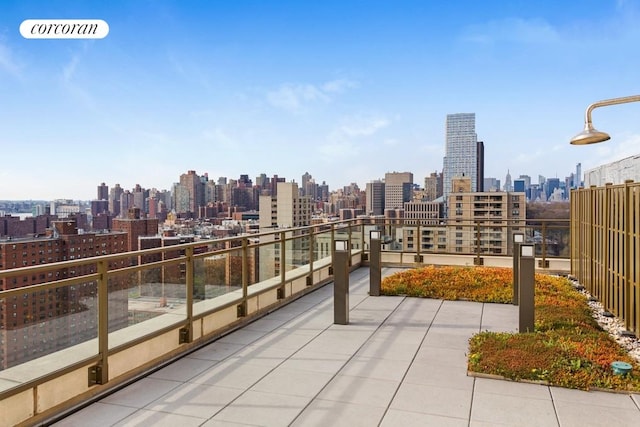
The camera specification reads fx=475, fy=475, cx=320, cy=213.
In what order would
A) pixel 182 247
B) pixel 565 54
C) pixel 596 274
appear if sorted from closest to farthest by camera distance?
pixel 182 247, pixel 596 274, pixel 565 54

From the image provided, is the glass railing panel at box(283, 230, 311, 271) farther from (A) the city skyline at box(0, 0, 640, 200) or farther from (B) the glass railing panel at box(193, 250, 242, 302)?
(A) the city skyline at box(0, 0, 640, 200)

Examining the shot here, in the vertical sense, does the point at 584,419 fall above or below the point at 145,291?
below

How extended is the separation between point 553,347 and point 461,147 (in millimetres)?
102002

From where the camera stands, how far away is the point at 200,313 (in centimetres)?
561

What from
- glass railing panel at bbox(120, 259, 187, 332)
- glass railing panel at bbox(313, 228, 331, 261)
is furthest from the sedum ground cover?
glass railing panel at bbox(120, 259, 187, 332)

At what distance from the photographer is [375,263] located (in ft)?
28.9

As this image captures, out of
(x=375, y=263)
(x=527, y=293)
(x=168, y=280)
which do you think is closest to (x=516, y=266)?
(x=527, y=293)

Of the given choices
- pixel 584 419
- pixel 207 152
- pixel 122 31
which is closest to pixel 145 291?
pixel 584 419

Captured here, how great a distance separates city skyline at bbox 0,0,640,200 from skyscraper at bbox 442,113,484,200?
632 inches

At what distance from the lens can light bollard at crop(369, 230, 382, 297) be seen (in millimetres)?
8789

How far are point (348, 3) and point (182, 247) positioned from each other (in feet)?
59.4

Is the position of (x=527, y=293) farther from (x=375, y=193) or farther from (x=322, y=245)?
(x=375, y=193)

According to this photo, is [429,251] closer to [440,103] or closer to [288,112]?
[440,103]

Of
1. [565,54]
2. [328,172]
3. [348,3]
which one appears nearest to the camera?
[348,3]
